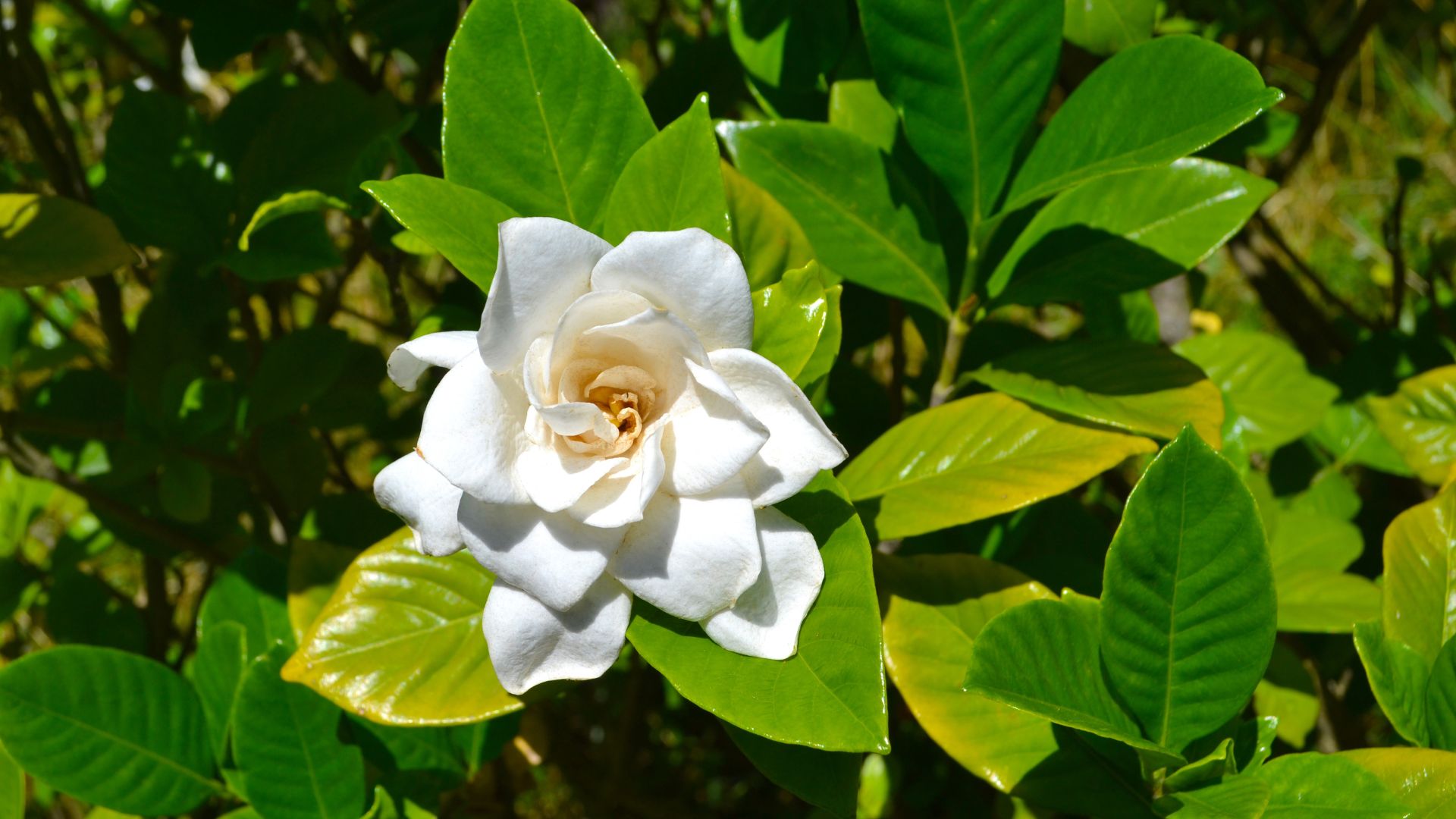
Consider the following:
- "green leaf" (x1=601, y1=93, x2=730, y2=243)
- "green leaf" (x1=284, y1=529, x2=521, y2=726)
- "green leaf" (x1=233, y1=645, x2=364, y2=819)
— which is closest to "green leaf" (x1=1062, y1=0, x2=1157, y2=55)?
"green leaf" (x1=601, y1=93, x2=730, y2=243)

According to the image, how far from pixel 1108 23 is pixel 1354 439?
2.95ft

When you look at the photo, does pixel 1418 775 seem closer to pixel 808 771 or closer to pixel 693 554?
pixel 808 771

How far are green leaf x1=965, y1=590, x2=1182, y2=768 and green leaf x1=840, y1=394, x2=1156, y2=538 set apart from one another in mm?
110

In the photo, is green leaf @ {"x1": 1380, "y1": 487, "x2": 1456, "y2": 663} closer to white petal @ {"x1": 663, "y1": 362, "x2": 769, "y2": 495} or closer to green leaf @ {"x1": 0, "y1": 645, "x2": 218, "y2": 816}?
white petal @ {"x1": 663, "y1": 362, "x2": 769, "y2": 495}

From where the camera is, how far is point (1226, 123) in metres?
0.82

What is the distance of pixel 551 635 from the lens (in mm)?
A: 789

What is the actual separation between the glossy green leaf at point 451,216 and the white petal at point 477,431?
11 cm

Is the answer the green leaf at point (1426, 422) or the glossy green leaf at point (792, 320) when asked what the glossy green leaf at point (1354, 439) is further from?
the glossy green leaf at point (792, 320)

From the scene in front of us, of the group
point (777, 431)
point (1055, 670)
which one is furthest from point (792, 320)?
point (1055, 670)

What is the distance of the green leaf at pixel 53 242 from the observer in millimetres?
1171

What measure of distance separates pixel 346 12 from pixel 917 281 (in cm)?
104

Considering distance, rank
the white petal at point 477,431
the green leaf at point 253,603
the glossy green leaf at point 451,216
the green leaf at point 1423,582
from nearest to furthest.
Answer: the white petal at point 477,431, the glossy green leaf at point 451,216, the green leaf at point 1423,582, the green leaf at point 253,603

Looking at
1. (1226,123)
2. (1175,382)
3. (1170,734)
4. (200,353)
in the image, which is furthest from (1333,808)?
(200,353)

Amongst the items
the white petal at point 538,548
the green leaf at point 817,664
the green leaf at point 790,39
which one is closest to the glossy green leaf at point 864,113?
the green leaf at point 790,39
